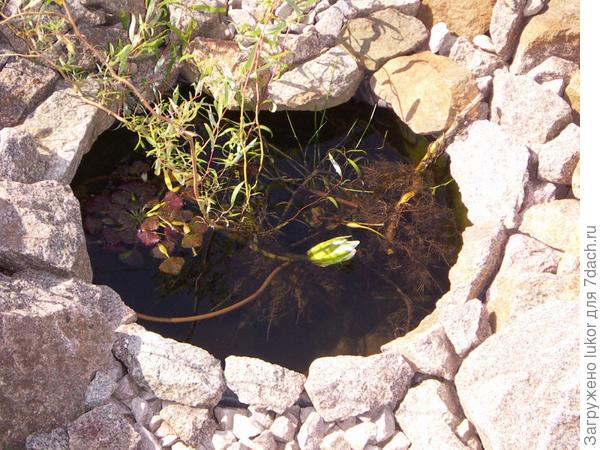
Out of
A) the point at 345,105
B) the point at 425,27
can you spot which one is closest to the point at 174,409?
the point at 345,105

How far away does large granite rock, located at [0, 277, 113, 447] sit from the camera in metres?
2.17

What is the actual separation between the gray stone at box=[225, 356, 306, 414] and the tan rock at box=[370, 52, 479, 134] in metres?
1.38

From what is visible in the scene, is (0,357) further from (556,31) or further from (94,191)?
(556,31)

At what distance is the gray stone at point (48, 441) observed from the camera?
2193 mm

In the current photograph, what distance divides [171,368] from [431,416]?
2.82 ft

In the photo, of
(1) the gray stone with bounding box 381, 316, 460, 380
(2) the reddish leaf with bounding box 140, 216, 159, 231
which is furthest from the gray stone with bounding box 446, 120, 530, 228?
(2) the reddish leaf with bounding box 140, 216, 159, 231

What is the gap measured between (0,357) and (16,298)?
218 millimetres

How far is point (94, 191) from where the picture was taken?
318 centimetres

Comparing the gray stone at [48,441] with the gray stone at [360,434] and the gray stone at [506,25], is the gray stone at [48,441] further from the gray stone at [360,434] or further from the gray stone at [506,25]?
the gray stone at [506,25]

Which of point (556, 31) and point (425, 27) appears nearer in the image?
point (556, 31)

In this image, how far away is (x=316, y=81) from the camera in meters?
3.23

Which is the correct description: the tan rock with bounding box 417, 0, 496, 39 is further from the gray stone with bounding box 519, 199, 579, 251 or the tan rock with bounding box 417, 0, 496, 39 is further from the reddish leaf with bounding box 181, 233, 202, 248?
the reddish leaf with bounding box 181, 233, 202, 248

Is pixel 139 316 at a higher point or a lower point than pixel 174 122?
lower

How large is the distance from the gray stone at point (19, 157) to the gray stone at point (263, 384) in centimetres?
110
